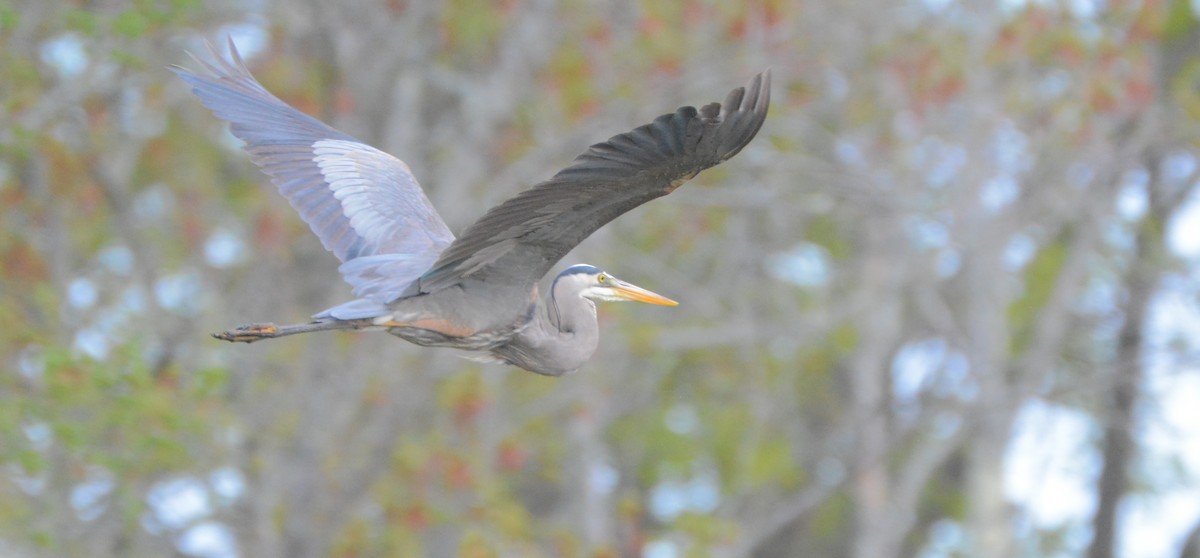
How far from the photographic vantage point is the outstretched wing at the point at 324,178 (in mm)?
7250

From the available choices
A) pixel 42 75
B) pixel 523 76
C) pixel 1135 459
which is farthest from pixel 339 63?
pixel 1135 459

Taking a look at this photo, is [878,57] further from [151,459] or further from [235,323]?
[151,459]

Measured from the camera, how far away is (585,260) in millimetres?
13445

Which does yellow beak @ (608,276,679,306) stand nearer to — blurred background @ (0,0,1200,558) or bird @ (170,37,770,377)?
bird @ (170,37,770,377)

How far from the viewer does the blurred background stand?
11523 millimetres

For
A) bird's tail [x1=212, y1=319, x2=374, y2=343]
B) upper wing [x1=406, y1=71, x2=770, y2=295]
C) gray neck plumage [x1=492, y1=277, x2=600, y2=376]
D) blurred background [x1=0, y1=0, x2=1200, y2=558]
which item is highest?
blurred background [x1=0, y1=0, x2=1200, y2=558]

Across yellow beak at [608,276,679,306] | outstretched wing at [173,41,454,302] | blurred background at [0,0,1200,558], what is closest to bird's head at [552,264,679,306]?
yellow beak at [608,276,679,306]

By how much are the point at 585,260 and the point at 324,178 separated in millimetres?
6055

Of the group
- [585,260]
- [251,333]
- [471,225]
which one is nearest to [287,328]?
[251,333]

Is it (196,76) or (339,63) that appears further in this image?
(339,63)

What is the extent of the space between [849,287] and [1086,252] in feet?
8.90

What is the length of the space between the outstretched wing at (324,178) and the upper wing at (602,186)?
648 mm

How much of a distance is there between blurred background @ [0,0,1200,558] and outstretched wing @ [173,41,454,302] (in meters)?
2.46

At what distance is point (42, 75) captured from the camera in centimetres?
1159
